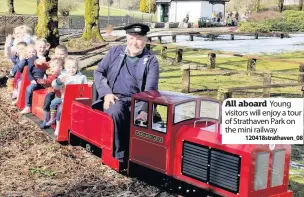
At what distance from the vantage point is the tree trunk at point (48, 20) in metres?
20.0

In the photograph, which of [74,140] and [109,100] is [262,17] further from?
[109,100]

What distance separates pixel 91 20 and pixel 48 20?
10.6m

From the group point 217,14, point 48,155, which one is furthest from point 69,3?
point 48,155

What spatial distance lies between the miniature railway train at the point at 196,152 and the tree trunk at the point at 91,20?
24.4m

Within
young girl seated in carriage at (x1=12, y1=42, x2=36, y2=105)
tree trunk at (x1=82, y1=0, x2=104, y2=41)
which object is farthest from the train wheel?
tree trunk at (x1=82, y1=0, x2=104, y2=41)

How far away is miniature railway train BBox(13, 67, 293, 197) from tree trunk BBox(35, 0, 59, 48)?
14.4 metres

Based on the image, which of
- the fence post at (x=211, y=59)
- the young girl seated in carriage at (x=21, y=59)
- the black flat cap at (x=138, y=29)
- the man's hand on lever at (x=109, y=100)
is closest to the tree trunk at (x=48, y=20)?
the fence post at (x=211, y=59)

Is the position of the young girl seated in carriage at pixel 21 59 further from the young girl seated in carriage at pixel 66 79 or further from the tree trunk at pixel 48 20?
the tree trunk at pixel 48 20

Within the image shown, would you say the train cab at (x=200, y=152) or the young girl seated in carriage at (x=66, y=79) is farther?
the young girl seated in carriage at (x=66, y=79)

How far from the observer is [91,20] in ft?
100

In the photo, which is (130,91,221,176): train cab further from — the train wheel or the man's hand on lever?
the train wheel

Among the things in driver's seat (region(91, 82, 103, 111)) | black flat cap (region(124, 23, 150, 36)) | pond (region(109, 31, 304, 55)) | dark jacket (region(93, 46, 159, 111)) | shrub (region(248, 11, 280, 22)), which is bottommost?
pond (region(109, 31, 304, 55))

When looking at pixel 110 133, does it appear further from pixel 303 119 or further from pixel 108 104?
pixel 303 119

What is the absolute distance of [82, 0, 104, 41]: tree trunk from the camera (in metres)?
30.2
